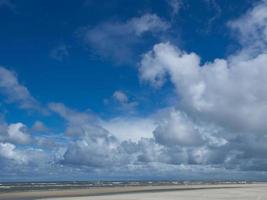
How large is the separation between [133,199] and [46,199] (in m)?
12.9

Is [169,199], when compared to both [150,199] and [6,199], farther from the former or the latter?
[6,199]

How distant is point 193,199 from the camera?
6400 centimetres

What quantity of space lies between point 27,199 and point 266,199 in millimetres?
35327

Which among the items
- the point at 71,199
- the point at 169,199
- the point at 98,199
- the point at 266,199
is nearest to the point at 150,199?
the point at 169,199

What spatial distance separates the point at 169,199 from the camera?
210 ft

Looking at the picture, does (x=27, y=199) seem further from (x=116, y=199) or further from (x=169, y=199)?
(x=169, y=199)

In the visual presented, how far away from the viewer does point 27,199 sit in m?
63.2

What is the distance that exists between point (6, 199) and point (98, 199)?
14439 mm

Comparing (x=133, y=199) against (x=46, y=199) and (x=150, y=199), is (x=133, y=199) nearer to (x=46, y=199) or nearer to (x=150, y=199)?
(x=150, y=199)

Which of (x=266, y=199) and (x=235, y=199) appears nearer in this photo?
(x=266, y=199)

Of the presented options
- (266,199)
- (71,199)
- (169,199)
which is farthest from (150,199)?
(266,199)

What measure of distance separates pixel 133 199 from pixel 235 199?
15.9m

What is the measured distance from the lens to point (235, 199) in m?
64.4

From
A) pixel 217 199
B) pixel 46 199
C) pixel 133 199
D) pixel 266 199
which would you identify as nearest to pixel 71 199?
pixel 46 199
